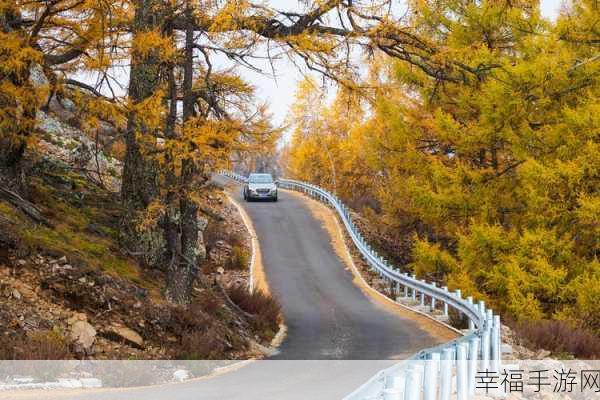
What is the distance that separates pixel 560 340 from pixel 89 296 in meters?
9.05

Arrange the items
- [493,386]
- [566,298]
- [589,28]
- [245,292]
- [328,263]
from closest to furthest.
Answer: [493,386] < [245,292] < [566,298] < [589,28] < [328,263]

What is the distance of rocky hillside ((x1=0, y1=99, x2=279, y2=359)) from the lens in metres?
10.9

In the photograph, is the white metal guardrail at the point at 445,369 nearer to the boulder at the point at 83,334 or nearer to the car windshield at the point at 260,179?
the boulder at the point at 83,334

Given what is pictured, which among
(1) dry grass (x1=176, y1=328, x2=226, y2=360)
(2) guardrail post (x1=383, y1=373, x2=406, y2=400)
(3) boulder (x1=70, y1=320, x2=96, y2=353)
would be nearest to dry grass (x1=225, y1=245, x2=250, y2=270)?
(1) dry grass (x1=176, y1=328, x2=226, y2=360)

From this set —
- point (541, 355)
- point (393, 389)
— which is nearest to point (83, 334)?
point (393, 389)

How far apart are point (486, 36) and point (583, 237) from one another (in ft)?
29.0

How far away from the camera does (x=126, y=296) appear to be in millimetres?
12594

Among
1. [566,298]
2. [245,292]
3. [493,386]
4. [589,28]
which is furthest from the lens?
[589,28]

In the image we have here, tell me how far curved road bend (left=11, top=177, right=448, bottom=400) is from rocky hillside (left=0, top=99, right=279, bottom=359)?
1047mm

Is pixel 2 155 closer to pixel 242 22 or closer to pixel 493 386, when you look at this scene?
pixel 242 22

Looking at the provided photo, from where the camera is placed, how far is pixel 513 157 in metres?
26.2

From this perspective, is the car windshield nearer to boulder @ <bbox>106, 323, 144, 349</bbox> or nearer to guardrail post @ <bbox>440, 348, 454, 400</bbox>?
boulder @ <bbox>106, 323, 144, 349</bbox>

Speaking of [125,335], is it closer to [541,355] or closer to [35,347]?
[35,347]

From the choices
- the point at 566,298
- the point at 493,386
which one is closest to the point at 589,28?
the point at 566,298
